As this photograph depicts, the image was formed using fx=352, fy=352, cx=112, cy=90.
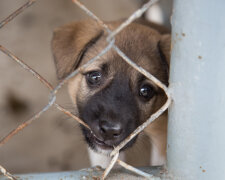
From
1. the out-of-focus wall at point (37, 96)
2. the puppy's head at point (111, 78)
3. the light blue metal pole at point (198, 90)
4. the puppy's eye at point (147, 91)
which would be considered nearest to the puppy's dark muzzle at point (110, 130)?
the puppy's head at point (111, 78)

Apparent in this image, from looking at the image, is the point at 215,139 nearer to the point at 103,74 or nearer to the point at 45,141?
the point at 103,74

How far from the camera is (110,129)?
1.56 metres

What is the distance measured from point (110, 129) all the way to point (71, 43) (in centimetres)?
75

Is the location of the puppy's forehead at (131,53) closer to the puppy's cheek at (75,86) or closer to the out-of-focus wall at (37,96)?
the puppy's cheek at (75,86)

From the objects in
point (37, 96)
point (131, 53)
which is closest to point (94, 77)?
point (131, 53)

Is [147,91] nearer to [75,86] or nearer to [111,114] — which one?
[111,114]

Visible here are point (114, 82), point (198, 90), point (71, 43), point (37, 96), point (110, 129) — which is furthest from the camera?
point (37, 96)

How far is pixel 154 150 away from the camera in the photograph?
226 centimetres

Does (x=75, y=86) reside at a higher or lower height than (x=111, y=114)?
lower

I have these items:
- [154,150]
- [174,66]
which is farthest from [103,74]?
[174,66]

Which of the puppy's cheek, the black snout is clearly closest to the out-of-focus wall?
the puppy's cheek

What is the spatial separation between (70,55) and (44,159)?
133cm

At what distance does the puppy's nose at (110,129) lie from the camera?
156 cm

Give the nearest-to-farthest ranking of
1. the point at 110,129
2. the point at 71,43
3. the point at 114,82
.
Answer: the point at 110,129 < the point at 114,82 < the point at 71,43
